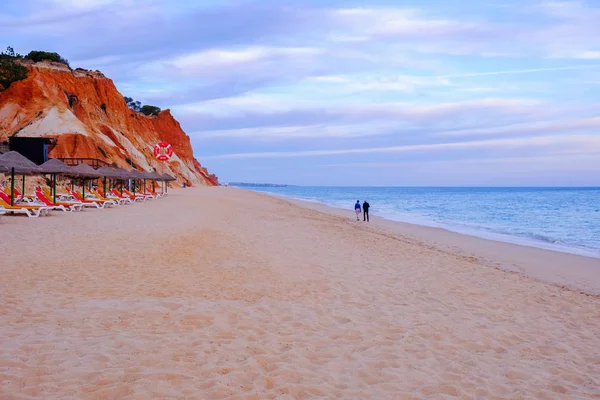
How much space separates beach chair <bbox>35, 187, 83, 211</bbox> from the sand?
8318 millimetres

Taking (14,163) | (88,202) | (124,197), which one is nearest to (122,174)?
(124,197)

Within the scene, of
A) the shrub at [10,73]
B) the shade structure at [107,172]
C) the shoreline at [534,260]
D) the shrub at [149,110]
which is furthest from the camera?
the shrub at [149,110]

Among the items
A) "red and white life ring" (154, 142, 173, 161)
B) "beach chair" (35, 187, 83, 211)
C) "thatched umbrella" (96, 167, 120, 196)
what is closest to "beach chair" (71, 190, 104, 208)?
"beach chair" (35, 187, 83, 211)

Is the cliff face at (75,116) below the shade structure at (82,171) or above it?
above

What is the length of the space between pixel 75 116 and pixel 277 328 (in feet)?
144

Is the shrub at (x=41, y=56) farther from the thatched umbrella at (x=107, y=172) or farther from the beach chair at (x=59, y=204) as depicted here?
the beach chair at (x=59, y=204)

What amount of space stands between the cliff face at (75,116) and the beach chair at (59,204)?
788 inches

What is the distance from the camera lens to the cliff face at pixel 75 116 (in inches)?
1527

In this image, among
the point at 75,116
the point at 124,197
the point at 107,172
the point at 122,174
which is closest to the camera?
the point at 107,172

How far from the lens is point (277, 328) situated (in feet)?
16.4

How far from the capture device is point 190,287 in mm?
6641

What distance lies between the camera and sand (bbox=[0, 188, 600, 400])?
3.62 meters

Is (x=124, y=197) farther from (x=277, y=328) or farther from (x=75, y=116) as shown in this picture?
(x=277, y=328)

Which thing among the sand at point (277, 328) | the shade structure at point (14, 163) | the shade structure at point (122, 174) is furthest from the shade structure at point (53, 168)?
the sand at point (277, 328)
